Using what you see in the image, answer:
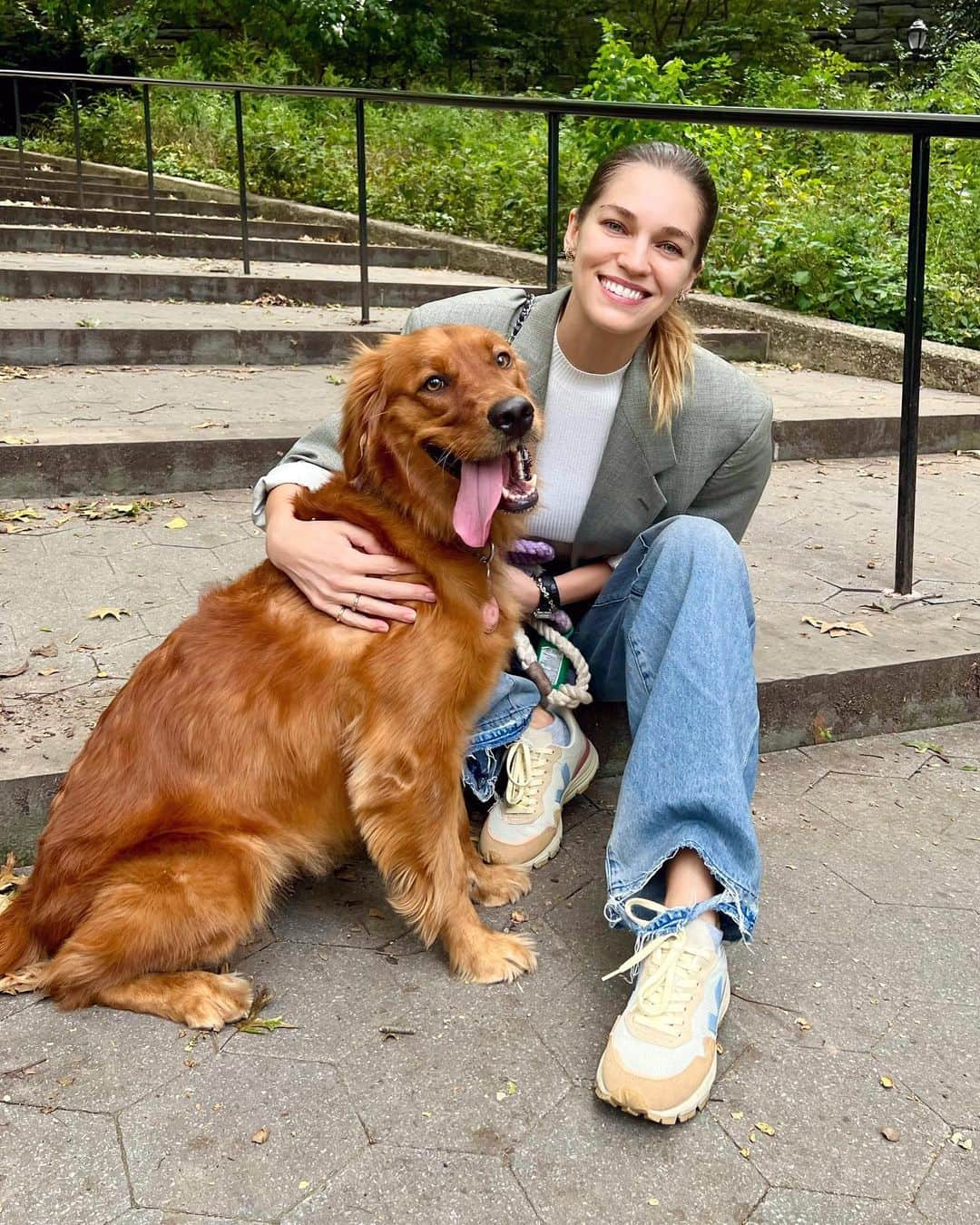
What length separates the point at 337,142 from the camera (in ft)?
41.5

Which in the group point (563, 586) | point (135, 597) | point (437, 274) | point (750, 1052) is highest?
point (437, 274)

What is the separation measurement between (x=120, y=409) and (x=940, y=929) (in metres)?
4.18

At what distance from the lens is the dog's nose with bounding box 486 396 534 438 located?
2.04m

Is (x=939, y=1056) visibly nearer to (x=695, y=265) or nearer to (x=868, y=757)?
(x=868, y=757)

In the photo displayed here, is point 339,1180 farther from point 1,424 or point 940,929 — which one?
point 1,424

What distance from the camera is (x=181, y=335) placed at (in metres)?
6.07

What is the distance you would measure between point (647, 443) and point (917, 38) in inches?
732

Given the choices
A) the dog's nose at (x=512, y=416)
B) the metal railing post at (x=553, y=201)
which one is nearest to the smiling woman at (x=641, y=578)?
the dog's nose at (x=512, y=416)

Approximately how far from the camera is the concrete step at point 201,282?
23.2 ft

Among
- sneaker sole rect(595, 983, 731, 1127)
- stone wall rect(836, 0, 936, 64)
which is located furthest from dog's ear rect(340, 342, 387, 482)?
stone wall rect(836, 0, 936, 64)

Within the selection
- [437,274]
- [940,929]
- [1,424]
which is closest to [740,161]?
[437,274]

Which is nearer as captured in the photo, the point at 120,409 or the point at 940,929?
the point at 940,929

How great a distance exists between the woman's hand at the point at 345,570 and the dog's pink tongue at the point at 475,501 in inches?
5.6

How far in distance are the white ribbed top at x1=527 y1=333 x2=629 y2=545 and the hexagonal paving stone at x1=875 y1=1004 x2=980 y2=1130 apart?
4.37ft
